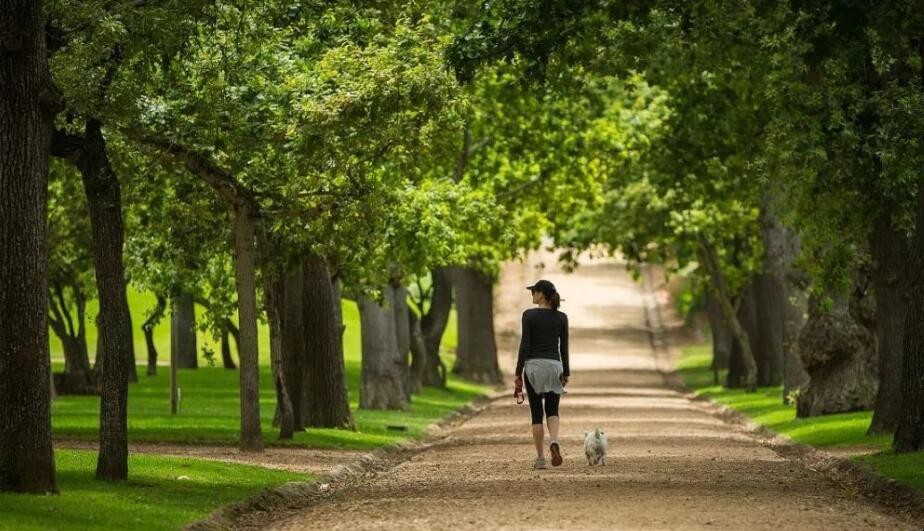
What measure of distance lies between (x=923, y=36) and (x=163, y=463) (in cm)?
1021

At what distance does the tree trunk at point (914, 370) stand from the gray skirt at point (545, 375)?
429cm

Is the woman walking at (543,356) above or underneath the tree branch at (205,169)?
underneath

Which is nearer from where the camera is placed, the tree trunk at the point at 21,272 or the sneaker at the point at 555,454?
the tree trunk at the point at 21,272

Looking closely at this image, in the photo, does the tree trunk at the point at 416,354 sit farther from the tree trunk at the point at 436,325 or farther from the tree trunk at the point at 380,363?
the tree trunk at the point at 380,363

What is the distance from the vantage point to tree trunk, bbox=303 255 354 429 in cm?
3194

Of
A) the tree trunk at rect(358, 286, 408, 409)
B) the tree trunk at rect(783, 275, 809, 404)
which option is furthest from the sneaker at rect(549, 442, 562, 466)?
the tree trunk at rect(358, 286, 408, 409)

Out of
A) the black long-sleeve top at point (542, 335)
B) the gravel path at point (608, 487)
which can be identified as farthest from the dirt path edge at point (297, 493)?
the black long-sleeve top at point (542, 335)

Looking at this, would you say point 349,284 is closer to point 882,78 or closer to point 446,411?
point 446,411

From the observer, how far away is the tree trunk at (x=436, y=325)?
177 ft

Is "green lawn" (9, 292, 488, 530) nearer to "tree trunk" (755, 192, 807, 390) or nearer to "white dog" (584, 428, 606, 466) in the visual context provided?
"white dog" (584, 428, 606, 466)

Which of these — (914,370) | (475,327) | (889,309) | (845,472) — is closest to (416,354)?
(475,327)

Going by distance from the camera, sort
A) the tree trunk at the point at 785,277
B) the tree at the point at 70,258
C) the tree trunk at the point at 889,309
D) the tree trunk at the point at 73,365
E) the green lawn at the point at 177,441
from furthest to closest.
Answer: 1. the tree trunk at the point at 73,365
2. the tree trunk at the point at 785,277
3. the tree at the point at 70,258
4. the tree trunk at the point at 889,309
5. the green lawn at the point at 177,441

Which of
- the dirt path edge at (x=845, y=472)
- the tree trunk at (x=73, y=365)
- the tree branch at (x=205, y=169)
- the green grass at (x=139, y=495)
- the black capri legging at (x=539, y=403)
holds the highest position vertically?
the tree branch at (x=205, y=169)

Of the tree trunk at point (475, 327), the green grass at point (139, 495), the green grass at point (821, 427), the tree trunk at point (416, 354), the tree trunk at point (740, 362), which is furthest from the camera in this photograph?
the tree trunk at point (475, 327)
